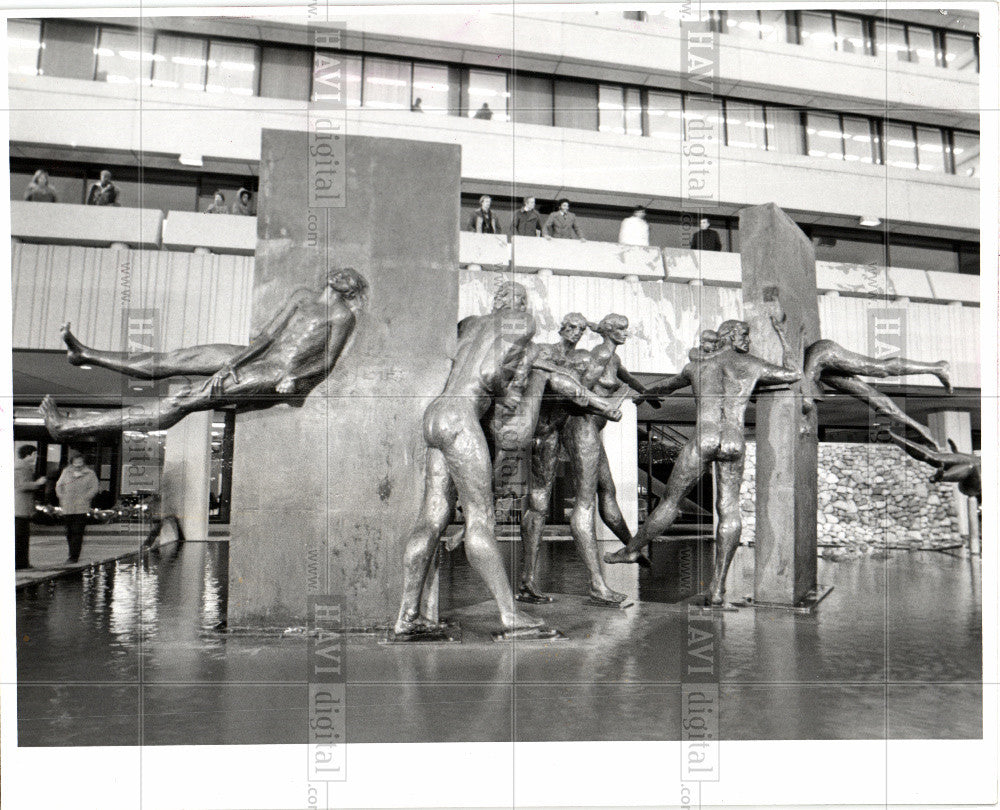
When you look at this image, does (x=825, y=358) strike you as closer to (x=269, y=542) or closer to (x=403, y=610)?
→ (x=403, y=610)

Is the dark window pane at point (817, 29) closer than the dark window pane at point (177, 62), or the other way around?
the dark window pane at point (177, 62)

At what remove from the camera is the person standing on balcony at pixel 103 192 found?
46.3 feet

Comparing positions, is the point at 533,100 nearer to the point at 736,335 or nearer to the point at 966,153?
the point at 966,153

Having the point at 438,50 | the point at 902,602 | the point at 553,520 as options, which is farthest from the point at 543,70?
the point at 902,602

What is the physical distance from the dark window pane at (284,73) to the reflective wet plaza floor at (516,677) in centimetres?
1223

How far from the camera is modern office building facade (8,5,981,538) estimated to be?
46.1 feet

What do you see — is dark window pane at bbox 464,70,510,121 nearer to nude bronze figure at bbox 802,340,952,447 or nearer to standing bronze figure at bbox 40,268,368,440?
nude bronze figure at bbox 802,340,952,447

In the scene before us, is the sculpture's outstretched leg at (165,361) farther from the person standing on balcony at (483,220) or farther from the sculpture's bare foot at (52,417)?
the person standing on balcony at (483,220)

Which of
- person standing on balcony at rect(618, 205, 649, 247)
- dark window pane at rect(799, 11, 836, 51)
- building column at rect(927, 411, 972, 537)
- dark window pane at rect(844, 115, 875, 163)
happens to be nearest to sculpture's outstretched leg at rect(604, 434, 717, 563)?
person standing on balcony at rect(618, 205, 649, 247)

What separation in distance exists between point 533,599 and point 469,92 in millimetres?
12795

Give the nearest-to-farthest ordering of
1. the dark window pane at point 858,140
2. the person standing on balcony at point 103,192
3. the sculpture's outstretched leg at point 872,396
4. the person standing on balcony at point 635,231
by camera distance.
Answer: the sculpture's outstretched leg at point 872,396 < the person standing on balcony at point 103,192 < the person standing on balcony at point 635,231 < the dark window pane at point 858,140

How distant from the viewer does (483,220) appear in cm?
1530

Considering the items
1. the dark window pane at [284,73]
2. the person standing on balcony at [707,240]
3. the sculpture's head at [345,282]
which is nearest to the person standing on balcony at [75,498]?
the sculpture's head at [345,282]

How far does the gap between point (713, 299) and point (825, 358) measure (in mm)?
8834
